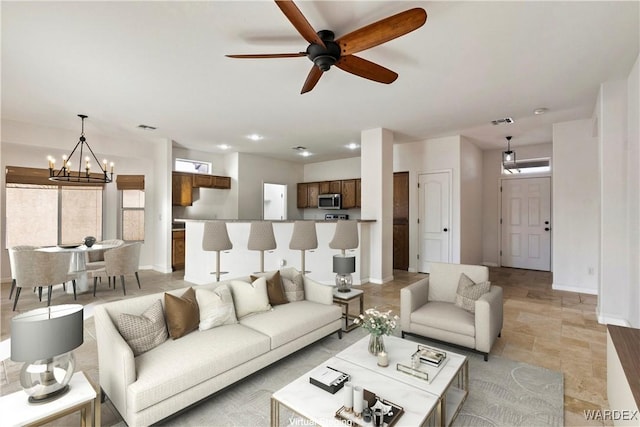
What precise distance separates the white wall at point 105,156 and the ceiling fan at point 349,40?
4876 mm

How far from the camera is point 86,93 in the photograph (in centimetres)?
385

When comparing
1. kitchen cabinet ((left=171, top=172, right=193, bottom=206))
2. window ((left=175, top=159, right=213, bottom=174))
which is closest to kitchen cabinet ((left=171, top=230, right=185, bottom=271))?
kitchen cabinet ((left=171, top=172, right=193, bottom=206))

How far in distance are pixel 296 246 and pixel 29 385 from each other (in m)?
3.03

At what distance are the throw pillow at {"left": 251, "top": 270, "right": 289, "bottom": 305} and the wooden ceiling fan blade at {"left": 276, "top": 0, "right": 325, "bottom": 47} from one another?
7.03 feet

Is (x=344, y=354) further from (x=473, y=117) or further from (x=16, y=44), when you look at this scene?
(x=473, y=117)

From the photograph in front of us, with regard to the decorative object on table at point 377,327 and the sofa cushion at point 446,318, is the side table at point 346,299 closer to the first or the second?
the sofa cushion at point 446,318

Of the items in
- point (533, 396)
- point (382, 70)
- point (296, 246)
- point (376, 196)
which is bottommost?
point (533, 396)

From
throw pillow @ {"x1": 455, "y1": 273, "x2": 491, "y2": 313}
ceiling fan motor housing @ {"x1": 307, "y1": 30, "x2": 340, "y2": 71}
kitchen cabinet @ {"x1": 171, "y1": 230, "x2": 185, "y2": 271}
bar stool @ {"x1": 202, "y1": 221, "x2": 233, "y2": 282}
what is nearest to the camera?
ceiling fan motor housing @ {"x1": 307, "y1": 30, "x2": 340, "y2": 71}

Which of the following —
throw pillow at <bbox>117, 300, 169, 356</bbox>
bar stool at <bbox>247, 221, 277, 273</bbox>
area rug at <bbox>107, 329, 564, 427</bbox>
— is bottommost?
area rug at <bbox>107, 329, 564, 427</bbox>

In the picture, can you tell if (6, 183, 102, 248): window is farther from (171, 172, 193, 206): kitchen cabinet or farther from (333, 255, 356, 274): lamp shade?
(333, 255, 356, 274): lamp shade

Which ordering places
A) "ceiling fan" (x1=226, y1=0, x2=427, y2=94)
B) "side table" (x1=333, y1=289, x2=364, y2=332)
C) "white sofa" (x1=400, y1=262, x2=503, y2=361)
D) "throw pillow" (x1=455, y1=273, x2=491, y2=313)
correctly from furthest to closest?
"side table" (x1=333, y1=289, x2=364, y2=332), "throw pillow" (x1=455, y1=273, x2=491, y2=313), "white sofa" (x1=400, y1=262, x2=503, y2=361), "ceiling fan" (x1=226, y1=0, x2=427, y2=94)

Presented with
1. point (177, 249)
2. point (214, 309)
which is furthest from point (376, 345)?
point (177, 249)

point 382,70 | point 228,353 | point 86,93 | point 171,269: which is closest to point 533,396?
point 228,353

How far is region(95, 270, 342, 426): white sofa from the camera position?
1.77 metres
